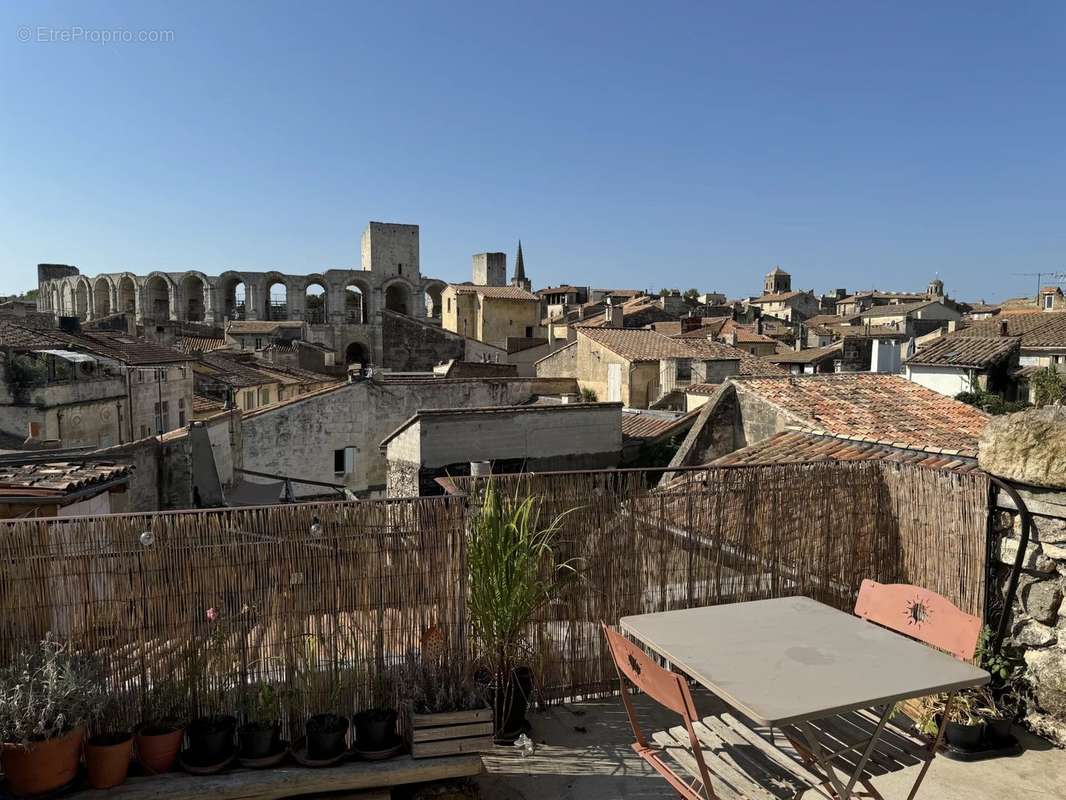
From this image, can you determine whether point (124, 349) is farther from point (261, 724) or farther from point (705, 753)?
point (705, 753)

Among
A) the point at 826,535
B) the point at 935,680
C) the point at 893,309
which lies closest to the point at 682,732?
the point at 935,680

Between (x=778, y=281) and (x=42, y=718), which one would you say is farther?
(x=778, y=281)

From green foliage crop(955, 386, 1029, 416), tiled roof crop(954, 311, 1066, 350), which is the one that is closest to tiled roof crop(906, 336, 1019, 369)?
green foliage crop(955, 386, 1029, 416)

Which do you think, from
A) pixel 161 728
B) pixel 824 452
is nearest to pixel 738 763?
pixel 161 728

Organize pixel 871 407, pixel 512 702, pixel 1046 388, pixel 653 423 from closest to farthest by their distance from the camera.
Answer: pixel 512 702
pixel 871 407
pixel 653 423
pixel 1046 388

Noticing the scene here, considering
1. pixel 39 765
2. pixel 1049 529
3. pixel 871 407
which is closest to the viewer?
pixel 39 765

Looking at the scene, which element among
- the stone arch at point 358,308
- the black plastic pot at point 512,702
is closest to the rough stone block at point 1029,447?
the black plastic pot at point 512,702

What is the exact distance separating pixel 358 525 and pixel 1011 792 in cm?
372

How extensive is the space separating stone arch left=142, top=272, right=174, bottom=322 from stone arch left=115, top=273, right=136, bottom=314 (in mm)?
1476

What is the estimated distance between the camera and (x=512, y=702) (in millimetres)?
4277

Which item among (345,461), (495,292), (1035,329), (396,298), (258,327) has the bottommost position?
(345,461)

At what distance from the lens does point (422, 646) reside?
4164 millimetres

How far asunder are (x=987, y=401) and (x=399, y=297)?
46.2 m

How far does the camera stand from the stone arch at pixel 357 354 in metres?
47.0
